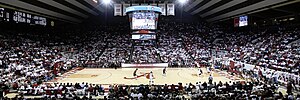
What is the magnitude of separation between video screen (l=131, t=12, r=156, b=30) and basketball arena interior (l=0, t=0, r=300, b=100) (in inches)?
5.8

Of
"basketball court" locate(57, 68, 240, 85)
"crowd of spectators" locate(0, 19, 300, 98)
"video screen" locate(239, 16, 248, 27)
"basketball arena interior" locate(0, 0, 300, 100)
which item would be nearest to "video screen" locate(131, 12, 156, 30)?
"basketball arena interior" locate(0, 0, 300, 100)

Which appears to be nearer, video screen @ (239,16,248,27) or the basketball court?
the basketball court

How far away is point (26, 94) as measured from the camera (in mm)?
16047

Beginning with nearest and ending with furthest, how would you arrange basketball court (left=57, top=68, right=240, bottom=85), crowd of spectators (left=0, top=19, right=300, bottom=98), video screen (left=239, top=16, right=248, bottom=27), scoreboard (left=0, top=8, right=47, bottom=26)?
1. basketball court (left=57, top=68, right=240, bottom=85)
2. crowd of spectators (left=0, top=19, right=300, bottom=98)
3. scoreboard (left=0, top=8, right=47, bottom=26)
4. video screen (left=239, top=16, right=248, bottom=27)

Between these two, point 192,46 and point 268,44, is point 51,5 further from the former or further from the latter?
point 268,44

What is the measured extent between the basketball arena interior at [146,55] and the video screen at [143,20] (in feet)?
0.48

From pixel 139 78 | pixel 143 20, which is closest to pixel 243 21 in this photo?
pixel 143 20

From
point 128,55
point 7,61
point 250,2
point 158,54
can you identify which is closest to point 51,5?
point 7,61

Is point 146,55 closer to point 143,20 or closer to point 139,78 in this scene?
point 143,20

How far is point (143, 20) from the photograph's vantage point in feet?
108

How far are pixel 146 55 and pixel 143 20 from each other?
23.3ft

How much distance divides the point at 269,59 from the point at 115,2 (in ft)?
103

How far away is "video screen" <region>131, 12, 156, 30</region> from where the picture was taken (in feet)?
107

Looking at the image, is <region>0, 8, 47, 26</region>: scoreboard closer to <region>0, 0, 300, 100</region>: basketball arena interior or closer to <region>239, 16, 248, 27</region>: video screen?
<region>0, 0, 300, 100</region>: basketball arena interior
